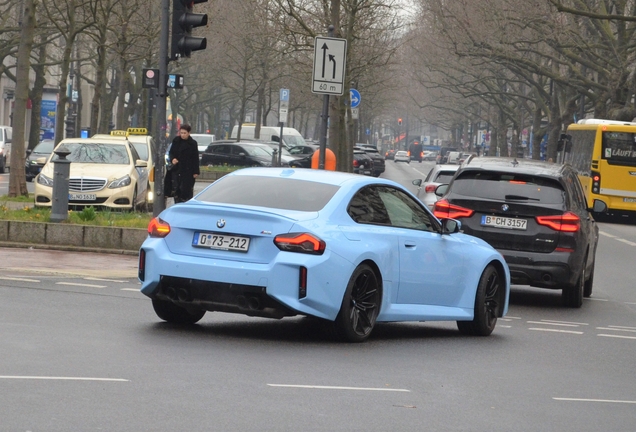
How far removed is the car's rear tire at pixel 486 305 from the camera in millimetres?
11375

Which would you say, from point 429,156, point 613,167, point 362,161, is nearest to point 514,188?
point 613,167

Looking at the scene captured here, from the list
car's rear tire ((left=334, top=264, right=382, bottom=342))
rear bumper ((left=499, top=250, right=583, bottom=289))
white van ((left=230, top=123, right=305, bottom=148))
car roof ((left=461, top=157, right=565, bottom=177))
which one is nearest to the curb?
car roof ((left=461, top=157, right=565, bottom=177))

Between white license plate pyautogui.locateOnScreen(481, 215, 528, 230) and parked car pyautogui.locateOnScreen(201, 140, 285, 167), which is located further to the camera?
parked car pyautogui.locateOnScreen(201, 140, 285, 167)

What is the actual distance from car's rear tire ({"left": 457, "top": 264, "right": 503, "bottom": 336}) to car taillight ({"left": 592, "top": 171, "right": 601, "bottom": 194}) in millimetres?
25095

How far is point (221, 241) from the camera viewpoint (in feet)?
31.6

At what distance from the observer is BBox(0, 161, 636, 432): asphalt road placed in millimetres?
6727

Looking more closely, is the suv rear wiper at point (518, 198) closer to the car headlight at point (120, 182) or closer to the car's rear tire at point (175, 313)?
the car's rear tire at point (175, 313)

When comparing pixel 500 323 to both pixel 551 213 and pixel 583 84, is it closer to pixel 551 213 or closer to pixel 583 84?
pixel 551 213

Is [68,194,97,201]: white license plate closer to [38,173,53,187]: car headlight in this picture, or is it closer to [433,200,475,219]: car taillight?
[38,173,53,187]: car headlight

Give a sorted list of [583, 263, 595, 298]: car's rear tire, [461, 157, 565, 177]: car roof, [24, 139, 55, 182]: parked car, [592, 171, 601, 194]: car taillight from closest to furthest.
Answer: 1. [461, 157, 565, 177]: car roof
2. [583, 263, 595, 298]: car's rear tire
3. [592, 171, 601, 194]: car taillight
4. [24, 139, 55, 182]: parked car

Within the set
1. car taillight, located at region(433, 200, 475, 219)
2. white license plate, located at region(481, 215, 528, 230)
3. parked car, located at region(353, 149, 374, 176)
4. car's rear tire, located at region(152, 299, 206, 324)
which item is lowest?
parked car, located at region(353, 149, 374, 176)

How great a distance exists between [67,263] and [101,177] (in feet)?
24.2

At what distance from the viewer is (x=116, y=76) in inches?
2447

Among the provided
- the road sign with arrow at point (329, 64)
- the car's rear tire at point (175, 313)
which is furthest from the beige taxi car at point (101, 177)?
the car's rear tire at point (175, 313)
